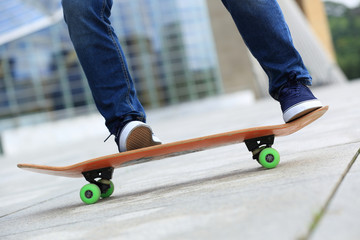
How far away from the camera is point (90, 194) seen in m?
2.37

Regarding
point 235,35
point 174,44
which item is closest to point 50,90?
point 174,44

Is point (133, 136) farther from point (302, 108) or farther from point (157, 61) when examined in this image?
point (157, 61)

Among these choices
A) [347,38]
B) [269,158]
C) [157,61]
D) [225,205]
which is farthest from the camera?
[347,38]

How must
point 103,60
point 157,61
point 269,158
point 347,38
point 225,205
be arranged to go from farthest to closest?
point 347,38, point 157,61, point 103,60, point 269,158, point 225,205

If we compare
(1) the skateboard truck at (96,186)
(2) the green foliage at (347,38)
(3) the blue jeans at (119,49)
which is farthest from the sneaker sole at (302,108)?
(2) the green foliage at (347,38)

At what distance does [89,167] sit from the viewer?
236 centimetres

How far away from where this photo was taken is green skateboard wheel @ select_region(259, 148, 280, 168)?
7.50 ft

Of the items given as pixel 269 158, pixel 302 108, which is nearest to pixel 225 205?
pixel 269 158

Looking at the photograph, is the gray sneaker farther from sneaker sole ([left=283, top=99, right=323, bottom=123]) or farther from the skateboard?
sneaker sole ([left=283, top=99, right=323, bottom=123])

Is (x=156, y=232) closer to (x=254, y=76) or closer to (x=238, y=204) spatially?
(x=238, y=204)

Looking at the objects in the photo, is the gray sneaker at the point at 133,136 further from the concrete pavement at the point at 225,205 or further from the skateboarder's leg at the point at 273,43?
the skateboarder's leg at the point at 273,43

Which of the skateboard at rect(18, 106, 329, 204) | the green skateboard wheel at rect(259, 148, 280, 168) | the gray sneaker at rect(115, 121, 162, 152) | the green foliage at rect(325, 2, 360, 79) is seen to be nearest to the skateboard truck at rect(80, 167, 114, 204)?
the skateboard at rect(18, 106, 329, 204)

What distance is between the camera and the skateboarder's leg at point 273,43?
2.41 m

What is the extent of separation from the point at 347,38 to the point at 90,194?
70.5 metres
